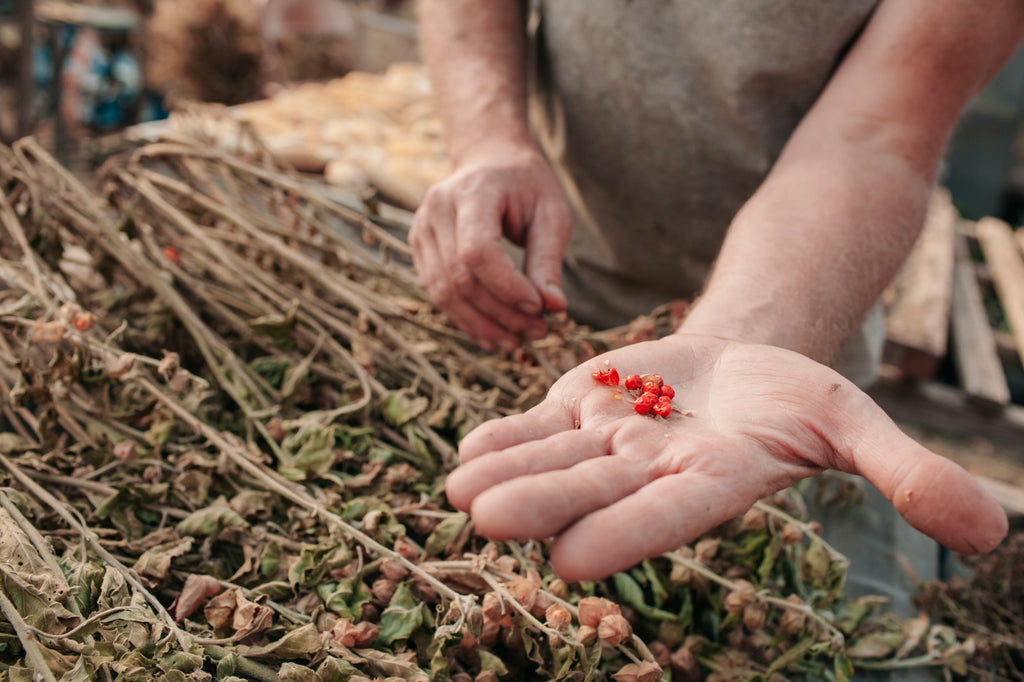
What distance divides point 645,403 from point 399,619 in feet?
1.25

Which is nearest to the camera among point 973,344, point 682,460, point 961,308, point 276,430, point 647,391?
point 682,460

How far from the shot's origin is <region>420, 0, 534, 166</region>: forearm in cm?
155

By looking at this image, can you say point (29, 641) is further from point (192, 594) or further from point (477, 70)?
point (477, 70)

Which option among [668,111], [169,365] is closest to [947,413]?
[668,111]

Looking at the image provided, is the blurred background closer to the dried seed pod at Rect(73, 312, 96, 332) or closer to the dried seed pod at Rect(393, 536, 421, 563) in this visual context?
the dried seed pod at Rect(73, 312, 96, 332)

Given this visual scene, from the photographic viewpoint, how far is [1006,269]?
3646mm

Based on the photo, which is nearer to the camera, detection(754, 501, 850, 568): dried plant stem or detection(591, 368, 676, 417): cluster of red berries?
detection(591, 368, 676, 417): cluster of red berries

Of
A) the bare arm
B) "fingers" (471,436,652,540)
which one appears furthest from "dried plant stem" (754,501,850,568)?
"fingers" (471,436,652,540)

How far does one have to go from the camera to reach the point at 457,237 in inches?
50.9

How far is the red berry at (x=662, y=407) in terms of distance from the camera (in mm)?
876

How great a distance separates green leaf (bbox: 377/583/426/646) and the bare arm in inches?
20.6

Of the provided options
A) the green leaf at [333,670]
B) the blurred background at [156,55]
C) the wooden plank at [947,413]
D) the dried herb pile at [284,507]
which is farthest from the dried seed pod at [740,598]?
the blurred background at [156,55]

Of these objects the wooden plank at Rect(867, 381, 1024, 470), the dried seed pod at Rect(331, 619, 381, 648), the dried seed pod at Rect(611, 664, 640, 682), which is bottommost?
the wooden plank at Rect(867, 381, 1024, 470)

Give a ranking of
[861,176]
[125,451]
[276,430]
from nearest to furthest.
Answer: [125,451]
[276,430]
[861,176]
